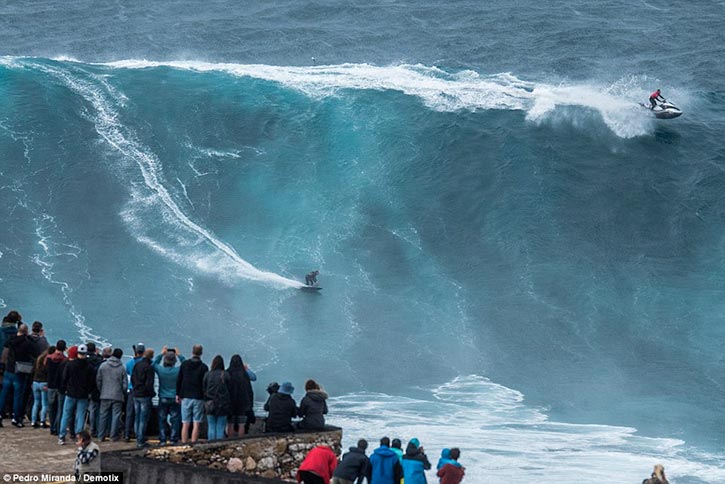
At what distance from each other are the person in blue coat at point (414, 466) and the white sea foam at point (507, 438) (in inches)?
329

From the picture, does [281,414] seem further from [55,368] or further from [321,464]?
[55,368]

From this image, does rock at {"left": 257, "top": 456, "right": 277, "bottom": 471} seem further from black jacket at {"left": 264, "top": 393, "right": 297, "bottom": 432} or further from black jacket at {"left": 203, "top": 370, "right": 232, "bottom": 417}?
black jacket at {"left": 203, "top": 370, "right": 232, "bottom": 417}

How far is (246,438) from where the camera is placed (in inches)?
871

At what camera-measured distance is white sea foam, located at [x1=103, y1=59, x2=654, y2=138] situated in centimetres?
5956

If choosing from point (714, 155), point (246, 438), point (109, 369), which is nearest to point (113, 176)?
point (714, 155)

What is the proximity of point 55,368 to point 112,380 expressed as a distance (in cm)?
150

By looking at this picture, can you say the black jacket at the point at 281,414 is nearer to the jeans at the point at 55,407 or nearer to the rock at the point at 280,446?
the rock at the point at 280,446

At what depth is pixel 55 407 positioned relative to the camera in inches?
1015

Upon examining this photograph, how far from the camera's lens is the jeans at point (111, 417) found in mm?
24906

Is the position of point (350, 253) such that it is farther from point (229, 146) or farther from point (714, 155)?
point (714, 155)

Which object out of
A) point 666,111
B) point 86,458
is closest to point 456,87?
point 666,111

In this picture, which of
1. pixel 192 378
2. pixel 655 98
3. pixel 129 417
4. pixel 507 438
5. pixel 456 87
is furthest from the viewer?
pixel 456 87

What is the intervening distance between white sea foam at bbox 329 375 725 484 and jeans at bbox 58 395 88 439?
866 centimetres

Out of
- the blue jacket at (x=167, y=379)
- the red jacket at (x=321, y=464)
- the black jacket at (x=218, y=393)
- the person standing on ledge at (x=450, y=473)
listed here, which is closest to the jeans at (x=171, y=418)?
the blue jacket at (x=167, y=379)
